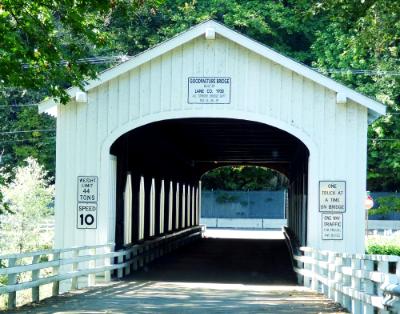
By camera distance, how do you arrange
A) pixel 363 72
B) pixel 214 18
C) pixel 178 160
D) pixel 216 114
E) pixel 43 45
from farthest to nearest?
pixel 214 18
pixel 363 72
pixel 178 160
pixel 216 114
pixel 43 45

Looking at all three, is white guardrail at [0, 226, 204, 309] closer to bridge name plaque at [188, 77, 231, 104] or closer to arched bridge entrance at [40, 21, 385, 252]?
arched bridge entrance at [40, 21, 385, 252]

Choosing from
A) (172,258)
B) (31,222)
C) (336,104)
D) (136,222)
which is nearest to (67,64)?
(336,104)

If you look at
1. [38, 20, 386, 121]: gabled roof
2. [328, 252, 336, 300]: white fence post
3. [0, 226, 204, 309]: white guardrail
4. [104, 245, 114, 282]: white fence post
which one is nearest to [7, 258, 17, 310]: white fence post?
[0, 226, 204, 309]: white guardrail

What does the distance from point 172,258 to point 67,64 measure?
10.5 meters

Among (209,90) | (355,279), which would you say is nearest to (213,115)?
(209,90)

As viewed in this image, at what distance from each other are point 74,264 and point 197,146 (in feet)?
48.3

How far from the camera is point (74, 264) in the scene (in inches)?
607

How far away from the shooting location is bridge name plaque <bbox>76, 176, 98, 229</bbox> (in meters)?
17.6

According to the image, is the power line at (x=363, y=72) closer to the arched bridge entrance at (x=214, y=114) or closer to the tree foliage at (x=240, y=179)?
the tree foliage at (x=240, y=179)

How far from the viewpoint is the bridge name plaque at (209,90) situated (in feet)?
57.6

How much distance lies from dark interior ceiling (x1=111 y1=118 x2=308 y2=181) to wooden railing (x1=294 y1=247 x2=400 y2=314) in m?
4.79

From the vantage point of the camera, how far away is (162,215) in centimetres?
2883

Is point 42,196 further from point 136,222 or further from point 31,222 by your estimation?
point 136,222

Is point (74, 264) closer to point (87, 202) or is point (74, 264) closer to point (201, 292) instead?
point (201, 292)
